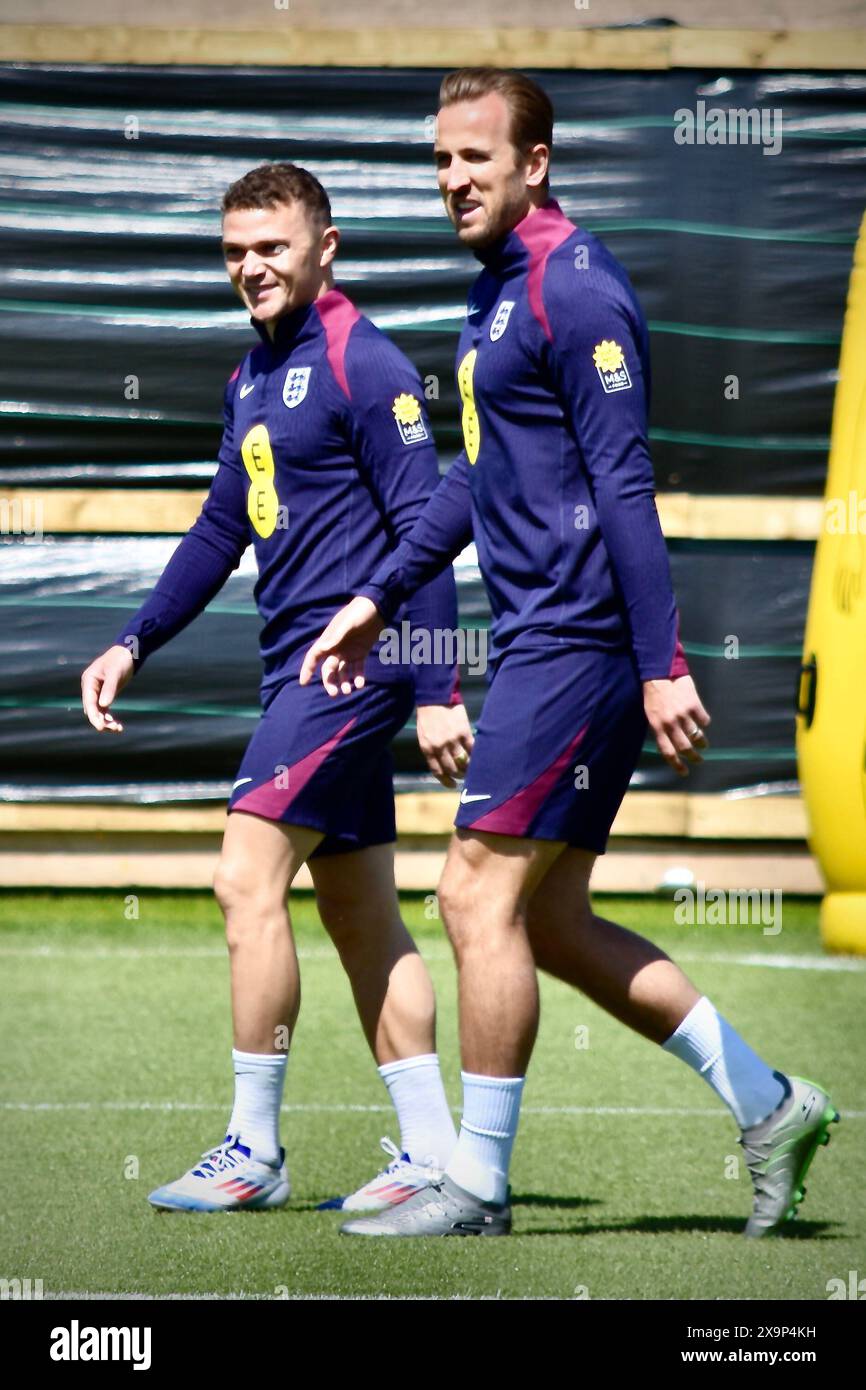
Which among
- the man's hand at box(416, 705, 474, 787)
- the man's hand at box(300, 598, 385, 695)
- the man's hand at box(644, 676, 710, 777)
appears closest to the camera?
the man's hand at box(644, 676, 710, 777)

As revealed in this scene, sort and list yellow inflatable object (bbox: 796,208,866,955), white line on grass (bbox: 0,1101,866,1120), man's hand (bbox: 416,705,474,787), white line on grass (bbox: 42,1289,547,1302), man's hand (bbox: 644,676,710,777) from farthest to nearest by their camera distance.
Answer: yellow inflatable object (bbox: 796,208,866,955), white line on grass (bbox: 0,1101,866,1120), man's hand (bbox: 416,705,474,787), man's hand (bbox: 644,676,710,777), white line on grass (bbox: 42,1289,547,1302)

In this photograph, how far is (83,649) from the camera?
8.87 metres

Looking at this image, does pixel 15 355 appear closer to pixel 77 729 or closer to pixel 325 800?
pixel 77 729

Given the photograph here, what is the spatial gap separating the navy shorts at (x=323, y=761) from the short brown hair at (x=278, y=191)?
99 cm

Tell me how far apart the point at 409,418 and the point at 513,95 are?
718 mm

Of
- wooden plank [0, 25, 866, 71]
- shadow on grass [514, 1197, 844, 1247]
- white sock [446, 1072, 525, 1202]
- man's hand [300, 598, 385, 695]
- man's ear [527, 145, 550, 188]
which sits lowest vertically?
shadow on grass [514, 1197, 844, 1247]

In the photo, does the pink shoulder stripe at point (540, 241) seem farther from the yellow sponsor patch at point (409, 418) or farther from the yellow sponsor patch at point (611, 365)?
the yellow sponsor patch at point (409, 418)

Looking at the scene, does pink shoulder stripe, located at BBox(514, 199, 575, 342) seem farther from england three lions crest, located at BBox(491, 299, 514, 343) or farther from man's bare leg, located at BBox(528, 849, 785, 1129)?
man's bare leg, located at BBox(528, 849, 785, 1129)

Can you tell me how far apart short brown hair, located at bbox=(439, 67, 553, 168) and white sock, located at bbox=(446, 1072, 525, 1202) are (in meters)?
1.70

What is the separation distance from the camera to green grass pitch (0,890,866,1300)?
3.56 m

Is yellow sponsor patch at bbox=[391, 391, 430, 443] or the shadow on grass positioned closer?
the shadow on grass

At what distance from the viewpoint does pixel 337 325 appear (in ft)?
14.5

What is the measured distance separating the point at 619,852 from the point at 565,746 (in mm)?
5294

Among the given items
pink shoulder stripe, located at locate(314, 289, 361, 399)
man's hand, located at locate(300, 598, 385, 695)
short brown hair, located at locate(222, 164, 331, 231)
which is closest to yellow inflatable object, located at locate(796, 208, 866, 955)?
pink shoulder stripe, located at locate(314, 289, 361, 399)
